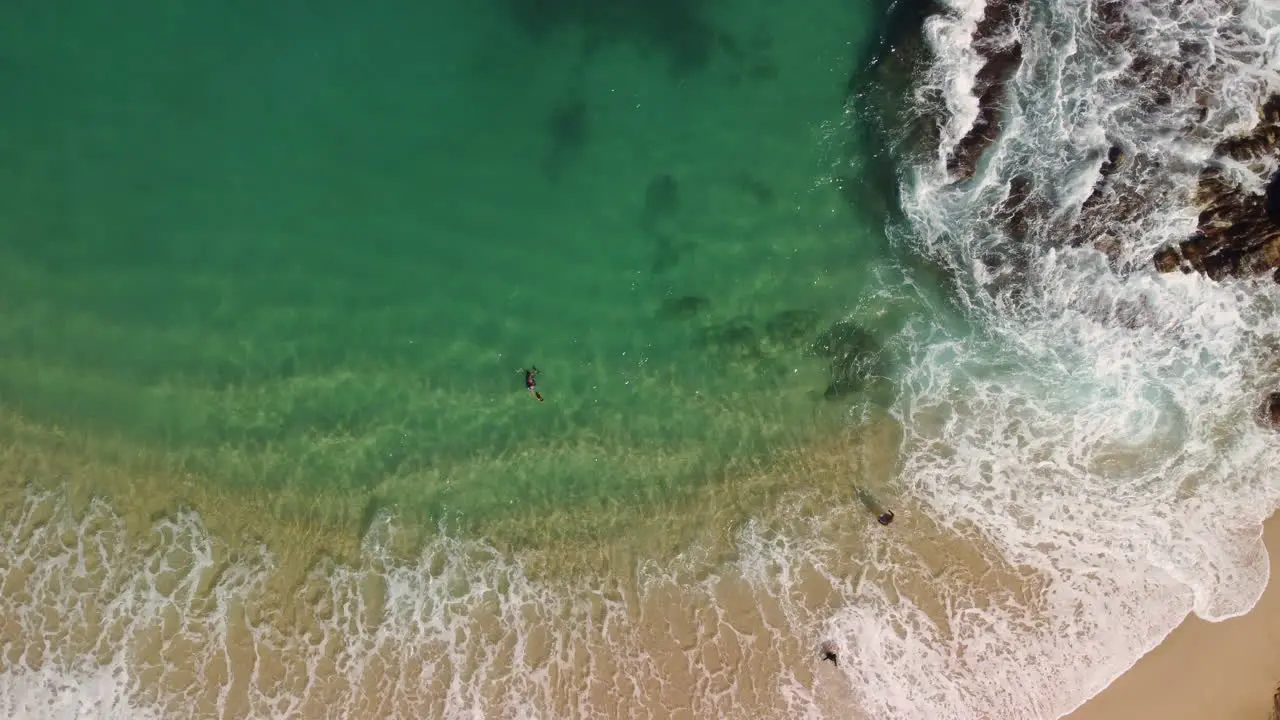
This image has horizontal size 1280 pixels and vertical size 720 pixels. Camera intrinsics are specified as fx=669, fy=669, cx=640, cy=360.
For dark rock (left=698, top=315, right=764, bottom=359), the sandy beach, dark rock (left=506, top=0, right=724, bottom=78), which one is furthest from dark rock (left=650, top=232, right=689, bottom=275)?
the sandy beach

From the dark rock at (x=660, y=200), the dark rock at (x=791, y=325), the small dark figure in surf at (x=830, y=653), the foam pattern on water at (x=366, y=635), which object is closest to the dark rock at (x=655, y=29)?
the dark rock at (x=660, y=200)

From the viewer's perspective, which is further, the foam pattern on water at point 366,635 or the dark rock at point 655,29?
the dark rock at point 655,29

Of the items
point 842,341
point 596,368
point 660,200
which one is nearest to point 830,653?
point 842,341

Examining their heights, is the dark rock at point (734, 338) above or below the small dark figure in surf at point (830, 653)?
above

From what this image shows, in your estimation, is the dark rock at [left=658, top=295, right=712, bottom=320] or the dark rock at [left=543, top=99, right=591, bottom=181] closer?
the dark rock at [left=658, top=295, right=712, bottom=320]

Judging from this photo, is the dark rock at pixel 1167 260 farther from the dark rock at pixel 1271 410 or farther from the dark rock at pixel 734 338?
the dark rock at pixel 734 338

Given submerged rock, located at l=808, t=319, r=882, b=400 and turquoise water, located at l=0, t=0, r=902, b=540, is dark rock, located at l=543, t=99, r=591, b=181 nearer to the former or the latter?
turquoise water, located at l=0, t=0, r=902, b=540

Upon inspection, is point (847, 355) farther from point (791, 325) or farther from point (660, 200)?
point (660, 200)
